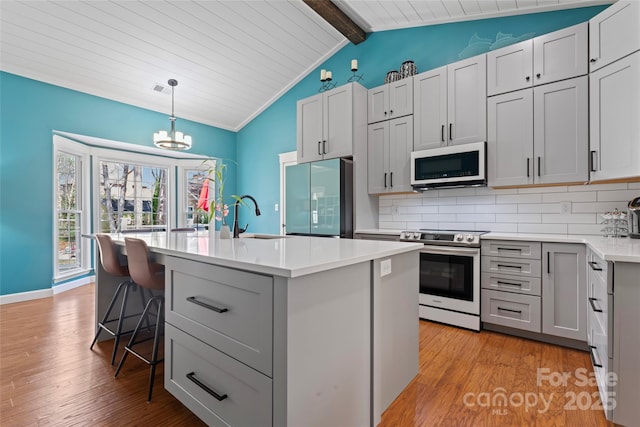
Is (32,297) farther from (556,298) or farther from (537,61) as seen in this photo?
(537,61)

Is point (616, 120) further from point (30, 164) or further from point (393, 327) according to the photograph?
point (30, 164)

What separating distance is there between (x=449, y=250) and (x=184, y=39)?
4026 mm

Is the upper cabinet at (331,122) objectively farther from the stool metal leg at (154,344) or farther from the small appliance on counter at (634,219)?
the stool metal leg at (154,344)

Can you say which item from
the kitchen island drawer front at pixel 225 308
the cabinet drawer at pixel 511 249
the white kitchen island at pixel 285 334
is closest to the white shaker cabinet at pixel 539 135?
the cabinet drawer at pixel 511 249

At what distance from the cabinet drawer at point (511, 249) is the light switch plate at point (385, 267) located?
1636 millimetres

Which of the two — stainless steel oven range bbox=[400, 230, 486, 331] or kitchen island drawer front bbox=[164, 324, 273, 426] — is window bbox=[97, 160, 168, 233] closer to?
kitchen island drawer front bbox=[164, 324, 273, 426]

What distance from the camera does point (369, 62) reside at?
14.2ft

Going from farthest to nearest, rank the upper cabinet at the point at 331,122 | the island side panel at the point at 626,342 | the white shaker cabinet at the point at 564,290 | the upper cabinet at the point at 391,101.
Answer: the upper cabinet at the point at 331,122
the upper cabinet at the point at 391,101
the white shaker cabinet at the point at 564,290
the island side panel at the point at 626,342

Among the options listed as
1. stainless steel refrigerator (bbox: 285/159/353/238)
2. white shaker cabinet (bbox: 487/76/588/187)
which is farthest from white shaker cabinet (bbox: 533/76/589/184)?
stainless steel refrigerator (bbox: 285/159/353/238)

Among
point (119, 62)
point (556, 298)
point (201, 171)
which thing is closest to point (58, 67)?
point (119, 62)

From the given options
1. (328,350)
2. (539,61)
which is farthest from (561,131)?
(328,350)


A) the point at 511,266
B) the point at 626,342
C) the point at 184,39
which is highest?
the point at 184,39

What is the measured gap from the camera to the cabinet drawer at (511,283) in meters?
2.59

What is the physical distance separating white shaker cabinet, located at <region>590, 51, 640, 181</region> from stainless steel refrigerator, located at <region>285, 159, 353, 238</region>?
2.26 meters
